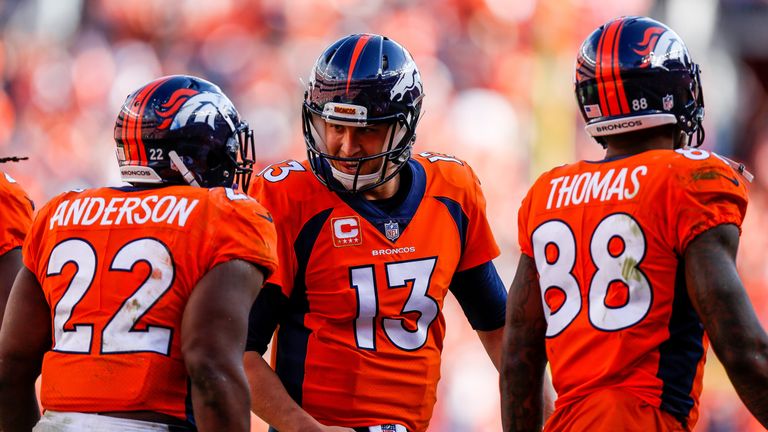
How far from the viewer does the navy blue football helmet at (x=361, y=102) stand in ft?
11.2

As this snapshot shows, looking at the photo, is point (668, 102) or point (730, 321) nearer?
point (730, 321)

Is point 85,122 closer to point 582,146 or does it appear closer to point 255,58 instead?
point 255,58

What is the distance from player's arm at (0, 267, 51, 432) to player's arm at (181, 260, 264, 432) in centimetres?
50

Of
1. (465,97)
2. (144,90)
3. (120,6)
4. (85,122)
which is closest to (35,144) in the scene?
(85,122)

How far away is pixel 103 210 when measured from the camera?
9.58 ft

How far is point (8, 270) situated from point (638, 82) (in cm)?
220

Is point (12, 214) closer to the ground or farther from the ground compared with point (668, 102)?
closer to the ground

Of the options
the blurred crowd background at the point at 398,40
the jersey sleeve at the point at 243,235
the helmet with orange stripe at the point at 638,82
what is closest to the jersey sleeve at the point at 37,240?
the jersey sleeve at the point at 243,235

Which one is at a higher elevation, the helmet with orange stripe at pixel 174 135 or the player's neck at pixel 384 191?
Result: the helmet with orange stripe at pixel 174 135

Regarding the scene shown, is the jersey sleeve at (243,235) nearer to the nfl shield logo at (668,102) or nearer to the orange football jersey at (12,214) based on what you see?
the nfl shield logo at (668,102)

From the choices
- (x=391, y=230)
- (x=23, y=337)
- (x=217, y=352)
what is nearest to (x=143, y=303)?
(x=217, y=352)

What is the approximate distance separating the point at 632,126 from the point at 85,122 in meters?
7.80

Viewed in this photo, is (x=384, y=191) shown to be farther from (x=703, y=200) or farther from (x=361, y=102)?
(x=703, y=200)

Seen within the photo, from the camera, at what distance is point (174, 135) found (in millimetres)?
3043
